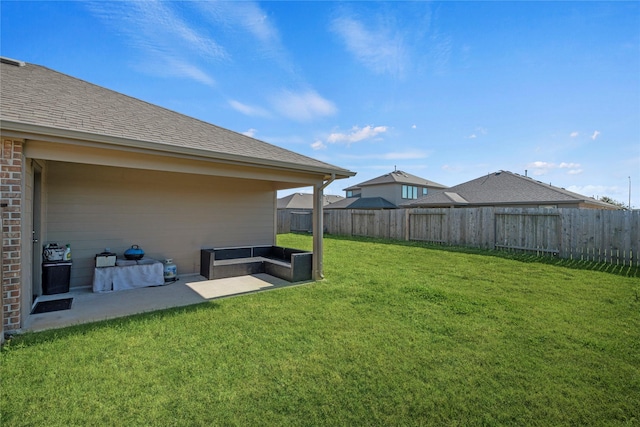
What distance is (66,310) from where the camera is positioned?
453 centimetres

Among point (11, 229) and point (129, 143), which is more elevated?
point (129, 143)

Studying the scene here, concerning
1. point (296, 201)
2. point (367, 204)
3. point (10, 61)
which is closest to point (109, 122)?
point (10, 61)

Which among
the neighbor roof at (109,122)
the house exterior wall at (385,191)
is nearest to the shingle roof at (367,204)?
the house exterior wall at (385,191)

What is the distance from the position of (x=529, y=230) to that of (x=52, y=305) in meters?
13.4

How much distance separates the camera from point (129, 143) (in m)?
4.26

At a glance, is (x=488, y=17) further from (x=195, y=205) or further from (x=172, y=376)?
(x=172, y=376)

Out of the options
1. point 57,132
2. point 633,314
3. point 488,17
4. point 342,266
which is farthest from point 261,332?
point 488,17

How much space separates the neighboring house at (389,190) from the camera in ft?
86.8

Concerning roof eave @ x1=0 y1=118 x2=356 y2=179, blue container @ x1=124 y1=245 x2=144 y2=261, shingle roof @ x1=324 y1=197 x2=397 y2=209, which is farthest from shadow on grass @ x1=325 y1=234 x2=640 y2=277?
shingle roof @ x1=324 y1=197 x2=397 y2=209

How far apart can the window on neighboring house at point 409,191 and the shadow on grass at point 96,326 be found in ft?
80.8

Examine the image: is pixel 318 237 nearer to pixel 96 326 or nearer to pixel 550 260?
pixel 96 326

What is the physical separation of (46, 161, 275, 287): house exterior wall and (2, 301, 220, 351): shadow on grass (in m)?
2.71

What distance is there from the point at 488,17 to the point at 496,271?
6344mm

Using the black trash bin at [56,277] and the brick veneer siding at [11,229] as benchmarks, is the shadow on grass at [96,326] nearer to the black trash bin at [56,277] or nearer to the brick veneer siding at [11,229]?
the brick veneer siding at [11,229]
